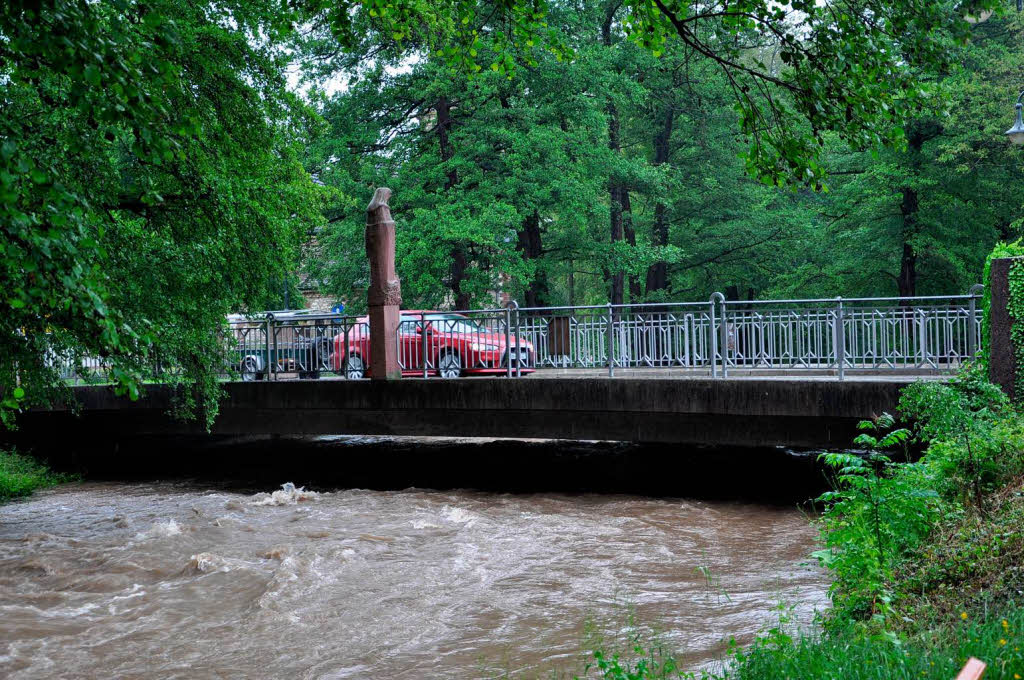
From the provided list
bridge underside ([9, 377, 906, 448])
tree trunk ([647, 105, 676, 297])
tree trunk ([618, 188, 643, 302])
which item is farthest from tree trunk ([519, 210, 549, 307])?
bridge underside ([9, 377, 906, 448])

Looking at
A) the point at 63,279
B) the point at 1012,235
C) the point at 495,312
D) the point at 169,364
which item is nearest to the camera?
the point at 63,279

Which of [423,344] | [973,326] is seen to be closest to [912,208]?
[973,326]

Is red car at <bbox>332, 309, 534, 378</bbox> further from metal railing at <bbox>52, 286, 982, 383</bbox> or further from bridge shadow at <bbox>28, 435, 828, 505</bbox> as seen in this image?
bridge shadow at <bbox>28, 435, 828, 505</bbox>

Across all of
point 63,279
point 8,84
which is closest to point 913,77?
point 63,279

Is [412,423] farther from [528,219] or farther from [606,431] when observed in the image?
[528,219]

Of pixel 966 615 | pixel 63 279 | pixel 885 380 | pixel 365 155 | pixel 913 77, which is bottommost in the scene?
pixel 966 615

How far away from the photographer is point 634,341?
14844mm

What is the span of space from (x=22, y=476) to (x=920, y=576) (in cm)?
1691

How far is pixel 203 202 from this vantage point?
12.4 meters

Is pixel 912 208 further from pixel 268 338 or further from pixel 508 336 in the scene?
pixel 268 338

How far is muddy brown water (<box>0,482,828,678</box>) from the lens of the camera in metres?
7.38

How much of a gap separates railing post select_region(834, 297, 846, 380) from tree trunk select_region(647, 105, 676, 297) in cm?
1853

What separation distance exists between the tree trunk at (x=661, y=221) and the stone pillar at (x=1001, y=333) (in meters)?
20.6

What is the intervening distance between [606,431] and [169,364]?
6354 mm
